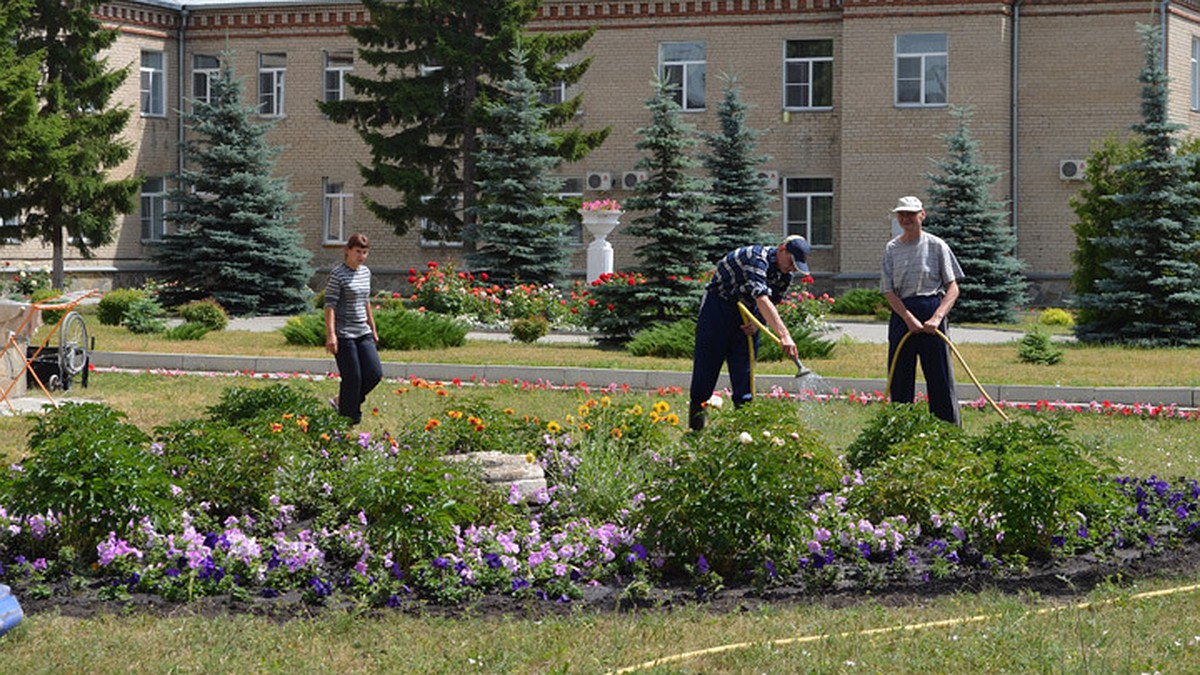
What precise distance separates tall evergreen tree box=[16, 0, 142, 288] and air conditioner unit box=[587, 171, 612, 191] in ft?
31.3

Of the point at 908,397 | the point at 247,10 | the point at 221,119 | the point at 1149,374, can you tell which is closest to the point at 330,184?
the point at 247,10

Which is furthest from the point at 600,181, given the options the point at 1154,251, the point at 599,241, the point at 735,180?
the point at 1154,251

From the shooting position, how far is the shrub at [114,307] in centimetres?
2402

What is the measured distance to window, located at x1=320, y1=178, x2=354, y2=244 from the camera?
37062 millimetres

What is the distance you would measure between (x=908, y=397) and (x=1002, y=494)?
3.32 meters

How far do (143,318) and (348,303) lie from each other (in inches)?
473

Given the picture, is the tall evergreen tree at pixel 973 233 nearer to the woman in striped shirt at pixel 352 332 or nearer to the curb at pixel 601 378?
the curb at pixel 601 378

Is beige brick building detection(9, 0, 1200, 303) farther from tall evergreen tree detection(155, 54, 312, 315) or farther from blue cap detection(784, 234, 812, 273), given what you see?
blue cap detection(784, 234, 812, 273)

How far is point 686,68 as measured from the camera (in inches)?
1368

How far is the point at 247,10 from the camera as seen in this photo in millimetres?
37000

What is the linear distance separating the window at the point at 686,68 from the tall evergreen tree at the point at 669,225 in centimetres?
1040

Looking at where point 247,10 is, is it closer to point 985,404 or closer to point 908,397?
point 985,404

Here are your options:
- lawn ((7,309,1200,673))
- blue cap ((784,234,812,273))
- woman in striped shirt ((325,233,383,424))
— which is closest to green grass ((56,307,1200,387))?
woman in striped shirt ((325,233,383,424))

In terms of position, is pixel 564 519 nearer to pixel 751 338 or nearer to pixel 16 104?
pixel 751 338
